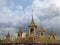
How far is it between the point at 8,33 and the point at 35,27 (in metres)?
4.01

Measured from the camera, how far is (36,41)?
75.3ft

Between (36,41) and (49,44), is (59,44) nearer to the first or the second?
(49,44)

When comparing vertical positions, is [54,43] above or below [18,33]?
below

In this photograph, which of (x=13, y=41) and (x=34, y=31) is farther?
(x=34, y=31)

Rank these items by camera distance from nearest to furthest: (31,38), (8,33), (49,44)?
1. (49,44)
2. (31,38)
3. (8,33)

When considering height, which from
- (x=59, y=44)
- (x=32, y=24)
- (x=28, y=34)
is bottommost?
(x=59, y=44)

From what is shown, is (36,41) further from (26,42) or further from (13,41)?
(13,41)

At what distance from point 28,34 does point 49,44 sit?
388 centimetres

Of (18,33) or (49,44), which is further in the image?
(18,33)

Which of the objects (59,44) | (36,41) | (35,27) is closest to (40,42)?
(36,41)

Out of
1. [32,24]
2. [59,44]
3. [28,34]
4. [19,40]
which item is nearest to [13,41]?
[19,40]

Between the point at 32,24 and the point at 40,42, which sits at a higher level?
the point at 32,24

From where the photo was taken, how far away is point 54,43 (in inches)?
Result: 873

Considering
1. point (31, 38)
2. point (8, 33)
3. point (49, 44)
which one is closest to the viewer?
point (49, 44)
